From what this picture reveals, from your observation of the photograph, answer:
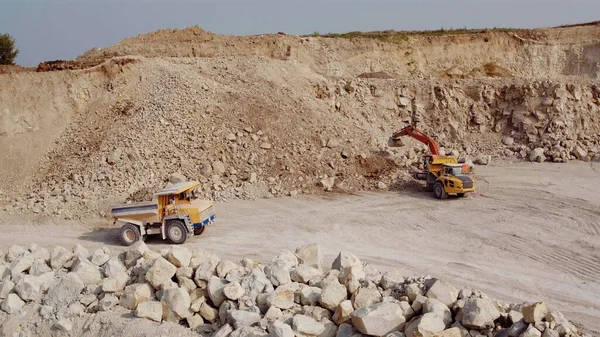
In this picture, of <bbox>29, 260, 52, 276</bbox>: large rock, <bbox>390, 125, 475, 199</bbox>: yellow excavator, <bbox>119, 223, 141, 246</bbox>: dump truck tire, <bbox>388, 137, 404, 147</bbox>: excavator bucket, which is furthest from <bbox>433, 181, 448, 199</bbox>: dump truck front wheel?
<bbox>29, 260, 52, 276</bbox>: large rock

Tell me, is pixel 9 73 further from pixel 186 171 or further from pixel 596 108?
pixel 596 108

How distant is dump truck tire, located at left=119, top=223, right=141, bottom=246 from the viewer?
13.0 m

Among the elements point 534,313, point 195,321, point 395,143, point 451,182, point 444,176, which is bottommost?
point 195,321

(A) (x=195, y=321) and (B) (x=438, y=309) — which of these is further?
(A) (x=195, y=321)

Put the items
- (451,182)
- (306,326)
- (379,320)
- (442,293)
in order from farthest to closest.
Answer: (451,182)
(442,293)
(306,326)
(379,320)

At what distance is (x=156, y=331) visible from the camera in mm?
8047

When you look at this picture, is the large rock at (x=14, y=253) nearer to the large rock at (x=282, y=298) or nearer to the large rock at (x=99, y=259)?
the large rock at (x=99, y=259)

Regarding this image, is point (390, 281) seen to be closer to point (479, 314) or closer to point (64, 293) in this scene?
point (479, 314)

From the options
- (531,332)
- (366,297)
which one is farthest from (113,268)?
(531,332)

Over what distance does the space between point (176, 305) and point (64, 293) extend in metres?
2.18

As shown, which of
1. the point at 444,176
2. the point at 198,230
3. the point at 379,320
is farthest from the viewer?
the point at 444,176

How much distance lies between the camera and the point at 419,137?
59.2ft

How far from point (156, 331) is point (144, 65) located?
46.8 ft

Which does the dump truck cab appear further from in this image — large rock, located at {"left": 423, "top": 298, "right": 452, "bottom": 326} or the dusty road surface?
large rock, located at {"left": 423, "top": 298, "right": 452, "bottom": 326}
